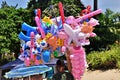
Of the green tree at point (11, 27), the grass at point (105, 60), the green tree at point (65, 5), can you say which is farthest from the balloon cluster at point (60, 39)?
the green tree at point (11, 27)

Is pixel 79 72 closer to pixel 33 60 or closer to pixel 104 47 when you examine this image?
pixel 33 60

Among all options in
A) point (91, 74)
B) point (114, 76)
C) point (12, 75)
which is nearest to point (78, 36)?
point (12, 75)

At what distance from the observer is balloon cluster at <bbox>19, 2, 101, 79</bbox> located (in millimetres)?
7613

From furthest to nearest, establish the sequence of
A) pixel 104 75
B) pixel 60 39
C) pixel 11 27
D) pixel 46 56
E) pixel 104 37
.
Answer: pixel 11 27 → pixel 104 37 → pixel 104 75 → pixel 46 56 → pixel 60 39

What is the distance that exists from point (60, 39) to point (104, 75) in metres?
10.3

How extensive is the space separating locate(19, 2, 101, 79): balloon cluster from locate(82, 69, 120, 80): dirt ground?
29.3 feet

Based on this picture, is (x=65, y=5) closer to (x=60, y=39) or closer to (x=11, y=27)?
(x=11, y=27)

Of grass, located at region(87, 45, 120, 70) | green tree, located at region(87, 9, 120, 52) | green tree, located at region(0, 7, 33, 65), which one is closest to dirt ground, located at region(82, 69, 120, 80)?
grass, located at region(87, 45, 120, 70)

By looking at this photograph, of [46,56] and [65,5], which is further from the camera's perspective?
[65,5]

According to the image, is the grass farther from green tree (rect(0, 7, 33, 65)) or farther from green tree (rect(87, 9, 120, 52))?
green tree (rect(0, 7, 33, 65))

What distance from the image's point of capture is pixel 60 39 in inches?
311

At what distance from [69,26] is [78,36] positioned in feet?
0.81

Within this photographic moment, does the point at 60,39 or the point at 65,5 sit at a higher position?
the point at 65,5

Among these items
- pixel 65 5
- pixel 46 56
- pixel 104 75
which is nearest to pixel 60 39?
pixel 46 56
